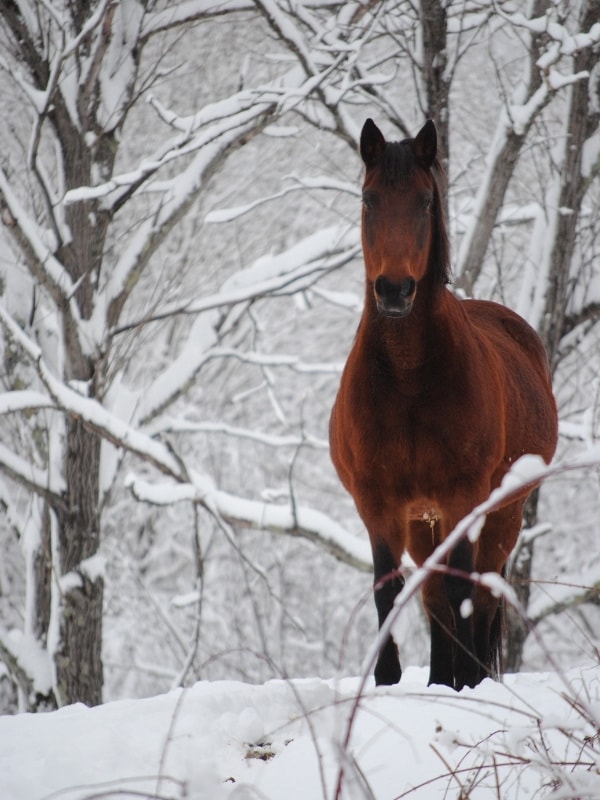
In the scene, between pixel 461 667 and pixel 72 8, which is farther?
pixel 72 8

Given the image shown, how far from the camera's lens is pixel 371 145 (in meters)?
2.85

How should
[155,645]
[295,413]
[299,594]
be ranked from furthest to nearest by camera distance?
[295,413] → [299,594] → [155,645]

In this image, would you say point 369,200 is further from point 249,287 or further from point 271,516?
point 271,516

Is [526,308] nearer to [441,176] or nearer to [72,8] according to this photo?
[441,176]

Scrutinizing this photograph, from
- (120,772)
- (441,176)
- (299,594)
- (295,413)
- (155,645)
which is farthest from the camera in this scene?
(295,413)

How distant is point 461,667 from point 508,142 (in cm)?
433

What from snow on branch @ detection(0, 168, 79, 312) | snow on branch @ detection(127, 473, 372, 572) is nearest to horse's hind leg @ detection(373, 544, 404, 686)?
snow on branch @ detection(127, 473, 372, 572)

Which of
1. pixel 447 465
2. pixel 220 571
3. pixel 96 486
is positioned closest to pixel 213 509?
pixel 96 486

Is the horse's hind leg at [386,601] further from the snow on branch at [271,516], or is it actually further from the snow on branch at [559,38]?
the snow on branch at [559,38]

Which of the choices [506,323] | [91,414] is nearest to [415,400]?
[506,323]

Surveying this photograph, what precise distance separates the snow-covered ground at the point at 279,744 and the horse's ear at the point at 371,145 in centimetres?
175

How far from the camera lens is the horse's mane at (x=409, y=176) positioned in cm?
270

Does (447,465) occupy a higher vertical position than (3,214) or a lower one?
lower

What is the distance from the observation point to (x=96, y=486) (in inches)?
234
